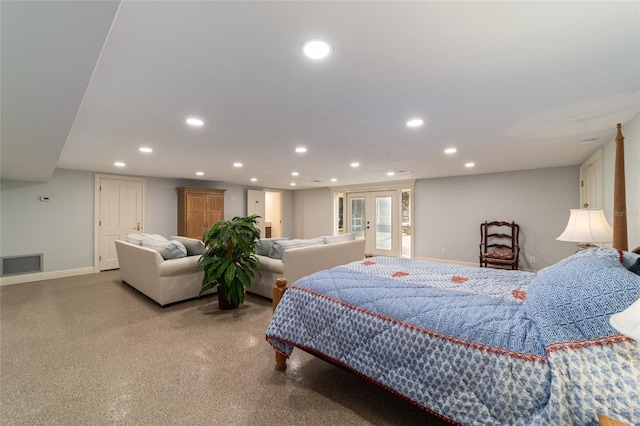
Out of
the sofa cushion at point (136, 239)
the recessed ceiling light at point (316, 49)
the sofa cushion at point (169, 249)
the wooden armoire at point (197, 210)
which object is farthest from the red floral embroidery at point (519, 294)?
the wooden armoire at point (197, 210)

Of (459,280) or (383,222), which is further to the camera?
(383,222)

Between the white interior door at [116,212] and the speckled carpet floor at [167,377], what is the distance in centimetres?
258

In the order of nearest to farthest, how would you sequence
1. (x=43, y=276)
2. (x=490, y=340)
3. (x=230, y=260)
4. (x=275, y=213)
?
(x=490, y=340), (x=230, y=260), (x=43, y=276), (x=275, y=213)

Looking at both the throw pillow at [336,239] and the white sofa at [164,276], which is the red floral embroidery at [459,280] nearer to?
the throw pillow at [336,239]

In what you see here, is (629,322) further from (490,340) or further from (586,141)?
(586,141)

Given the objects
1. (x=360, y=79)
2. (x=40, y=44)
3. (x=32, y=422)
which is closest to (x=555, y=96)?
(x=360, y=79)

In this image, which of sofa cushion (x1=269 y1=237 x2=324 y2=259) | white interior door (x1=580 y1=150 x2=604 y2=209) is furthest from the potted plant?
white interior door (x1=580 y1=150 x2=604 y2=209)

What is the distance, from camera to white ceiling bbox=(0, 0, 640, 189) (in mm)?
1104

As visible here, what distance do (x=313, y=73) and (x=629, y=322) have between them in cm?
173

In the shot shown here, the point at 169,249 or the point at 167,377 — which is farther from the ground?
the point at 169,249

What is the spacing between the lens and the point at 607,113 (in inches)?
88.9

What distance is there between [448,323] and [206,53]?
1.92 metres

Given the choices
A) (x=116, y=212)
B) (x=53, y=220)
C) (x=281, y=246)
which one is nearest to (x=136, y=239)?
(x=116, y=212)

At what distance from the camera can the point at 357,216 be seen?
317 inches
